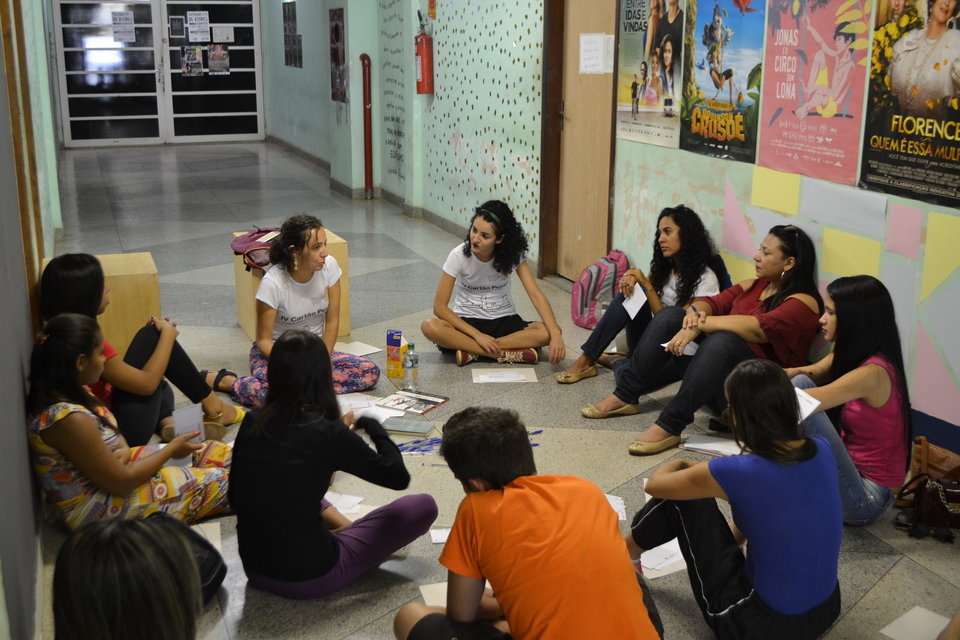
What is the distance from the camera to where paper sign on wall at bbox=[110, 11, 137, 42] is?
15.3 meters

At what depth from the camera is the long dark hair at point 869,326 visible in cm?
327

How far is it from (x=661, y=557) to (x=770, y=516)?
0.87 meters

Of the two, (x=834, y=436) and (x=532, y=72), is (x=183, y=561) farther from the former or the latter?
(x=532, y=72)

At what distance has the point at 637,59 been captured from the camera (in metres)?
5.78

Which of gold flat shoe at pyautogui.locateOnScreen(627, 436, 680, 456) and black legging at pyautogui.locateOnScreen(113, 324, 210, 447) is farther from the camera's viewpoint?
gold flat shoe at pyautogui.locateOnScreen(627, 436, 680, 456)

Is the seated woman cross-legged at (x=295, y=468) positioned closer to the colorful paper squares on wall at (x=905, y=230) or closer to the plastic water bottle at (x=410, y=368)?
the plastic water bottle at (x=410, y=368)

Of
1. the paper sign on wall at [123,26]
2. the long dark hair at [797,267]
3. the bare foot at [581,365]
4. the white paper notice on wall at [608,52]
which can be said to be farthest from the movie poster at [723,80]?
the paper sign on wall at [123,26]

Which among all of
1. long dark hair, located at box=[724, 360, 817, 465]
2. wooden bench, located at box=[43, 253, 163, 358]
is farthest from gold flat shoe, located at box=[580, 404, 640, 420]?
wooden bench, located at box=[43, 253, 163, 358]

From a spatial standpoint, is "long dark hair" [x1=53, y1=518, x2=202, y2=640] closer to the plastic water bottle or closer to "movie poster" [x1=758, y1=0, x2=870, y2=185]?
the plastic water bottle

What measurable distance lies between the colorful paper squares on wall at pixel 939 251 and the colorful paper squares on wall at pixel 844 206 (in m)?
0.26

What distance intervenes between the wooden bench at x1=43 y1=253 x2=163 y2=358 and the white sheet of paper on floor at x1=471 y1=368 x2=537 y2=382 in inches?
70.6

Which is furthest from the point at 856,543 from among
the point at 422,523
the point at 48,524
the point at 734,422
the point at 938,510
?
the point at 48,524

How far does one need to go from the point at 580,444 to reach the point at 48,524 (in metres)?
2.23

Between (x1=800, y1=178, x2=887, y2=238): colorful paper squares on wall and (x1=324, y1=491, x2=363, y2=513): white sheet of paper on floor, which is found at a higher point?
(x1=800, y1=178, x2=887, y2=238): colorful paper squares on wall
